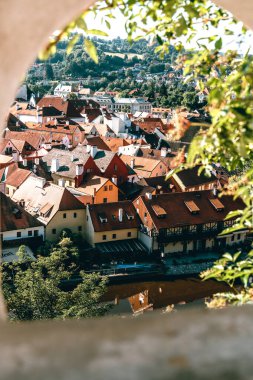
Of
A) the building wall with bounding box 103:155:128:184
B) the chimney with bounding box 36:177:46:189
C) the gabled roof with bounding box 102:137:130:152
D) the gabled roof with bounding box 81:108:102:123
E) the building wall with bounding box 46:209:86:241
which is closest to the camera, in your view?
the building wall with bounding box 46:209:86:241

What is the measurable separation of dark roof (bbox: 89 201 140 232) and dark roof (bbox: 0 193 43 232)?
1.90 meters

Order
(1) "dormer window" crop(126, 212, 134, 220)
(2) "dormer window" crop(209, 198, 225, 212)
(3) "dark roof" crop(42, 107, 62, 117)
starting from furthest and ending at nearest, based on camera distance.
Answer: (3) "dark roof" crop(42, 107, 62, 117), (2) "dormer window" crop(209, 198, 225, 212), (1) "dormer window" crop(126, 212, 134, 220)

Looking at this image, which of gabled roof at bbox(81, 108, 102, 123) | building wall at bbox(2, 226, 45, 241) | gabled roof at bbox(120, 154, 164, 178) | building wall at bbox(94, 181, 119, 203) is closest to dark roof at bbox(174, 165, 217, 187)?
gabled roof at bbox(120, 154, 164, 178)

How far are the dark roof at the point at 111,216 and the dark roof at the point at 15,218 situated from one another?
1.90 m

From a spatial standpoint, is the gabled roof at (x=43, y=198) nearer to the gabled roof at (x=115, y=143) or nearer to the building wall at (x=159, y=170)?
the building wall at (x=159, y=170)

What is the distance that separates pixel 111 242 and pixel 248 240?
4.98 meters

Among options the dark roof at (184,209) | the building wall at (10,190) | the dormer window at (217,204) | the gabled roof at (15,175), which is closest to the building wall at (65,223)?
the dark roof at (184,209)

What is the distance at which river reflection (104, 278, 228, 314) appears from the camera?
15.8 m

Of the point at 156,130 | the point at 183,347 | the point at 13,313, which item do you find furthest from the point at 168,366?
the point at 156,130

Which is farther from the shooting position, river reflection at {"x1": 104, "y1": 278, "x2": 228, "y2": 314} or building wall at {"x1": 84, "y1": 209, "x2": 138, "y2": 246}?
building wall at {"x1": 84, "y1": 209, "x2": 138, "y2": 246}

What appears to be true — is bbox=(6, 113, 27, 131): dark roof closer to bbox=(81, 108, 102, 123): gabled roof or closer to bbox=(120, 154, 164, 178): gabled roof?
bbox=(81, 108, 102, 123): gabled roof

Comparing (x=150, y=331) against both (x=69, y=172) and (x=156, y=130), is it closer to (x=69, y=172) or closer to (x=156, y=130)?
(x=69, y=172)

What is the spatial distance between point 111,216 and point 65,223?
4.99 ft

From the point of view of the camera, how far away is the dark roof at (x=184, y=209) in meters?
19.2
